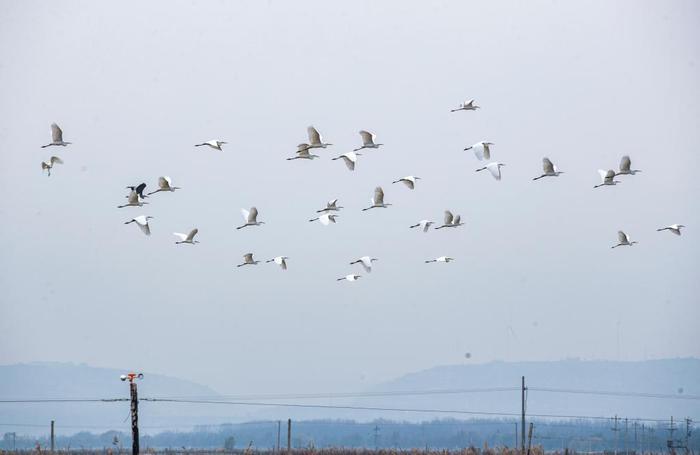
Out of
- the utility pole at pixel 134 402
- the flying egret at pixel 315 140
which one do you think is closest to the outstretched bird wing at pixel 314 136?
the flying egret at pixel 315 140

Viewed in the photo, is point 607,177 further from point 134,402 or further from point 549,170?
point 134,402

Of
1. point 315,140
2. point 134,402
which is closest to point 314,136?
point 315,140

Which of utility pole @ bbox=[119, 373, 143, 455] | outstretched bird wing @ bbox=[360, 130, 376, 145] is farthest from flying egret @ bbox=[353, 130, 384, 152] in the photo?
utility pole @ bbox=[119, 373, 143, 455]

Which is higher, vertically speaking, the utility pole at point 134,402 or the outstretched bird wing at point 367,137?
the outstretched bird wing at point 367,137

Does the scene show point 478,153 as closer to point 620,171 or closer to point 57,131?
point 620,171

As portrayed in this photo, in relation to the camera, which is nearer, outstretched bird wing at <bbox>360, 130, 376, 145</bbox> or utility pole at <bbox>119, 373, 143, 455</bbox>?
utility pole at <bbox>119, 373, 143, 455</bbox>

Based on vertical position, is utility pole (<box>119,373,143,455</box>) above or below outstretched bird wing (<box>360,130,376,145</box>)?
below

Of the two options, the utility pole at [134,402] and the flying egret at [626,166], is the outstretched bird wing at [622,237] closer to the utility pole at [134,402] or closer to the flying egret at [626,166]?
the flying egret at [626,166]

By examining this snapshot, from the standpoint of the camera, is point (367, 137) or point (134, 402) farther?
point (367, 137)

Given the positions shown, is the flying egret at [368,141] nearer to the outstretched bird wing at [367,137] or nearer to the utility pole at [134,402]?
the outstretched bird wing at [367,137]

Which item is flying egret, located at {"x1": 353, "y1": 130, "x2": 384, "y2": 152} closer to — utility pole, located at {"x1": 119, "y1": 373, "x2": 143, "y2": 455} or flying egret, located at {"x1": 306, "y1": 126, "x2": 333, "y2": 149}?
flying egret, located at {"x1": 306, "y1": 126, "x2": 333, "y2": 149}

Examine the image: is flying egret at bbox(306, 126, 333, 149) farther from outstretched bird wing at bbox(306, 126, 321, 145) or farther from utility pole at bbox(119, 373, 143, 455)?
utility pole at bbox(119, 373, 143, 455)

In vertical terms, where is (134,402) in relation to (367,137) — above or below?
below

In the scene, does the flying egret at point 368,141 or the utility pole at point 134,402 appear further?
the flying egret at point 368,141
